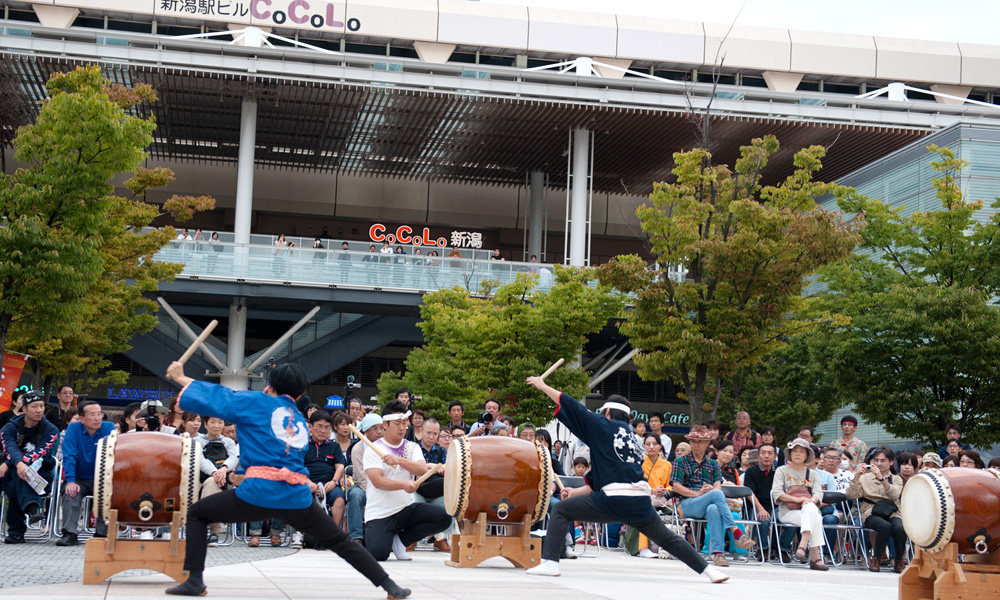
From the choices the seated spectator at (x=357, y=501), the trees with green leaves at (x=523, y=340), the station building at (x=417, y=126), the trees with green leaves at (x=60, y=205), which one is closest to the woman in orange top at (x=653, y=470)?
the seated spectator at (x=357, y=501)

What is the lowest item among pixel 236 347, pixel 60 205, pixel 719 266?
pixel 236 347

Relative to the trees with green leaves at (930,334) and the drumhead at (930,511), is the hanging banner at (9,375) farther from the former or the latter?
the trees with green leaves at (930,334)

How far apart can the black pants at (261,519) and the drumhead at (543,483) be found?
3133 mm

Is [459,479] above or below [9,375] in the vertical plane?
below

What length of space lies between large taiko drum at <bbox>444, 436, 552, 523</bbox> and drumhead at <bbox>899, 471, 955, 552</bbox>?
332cm

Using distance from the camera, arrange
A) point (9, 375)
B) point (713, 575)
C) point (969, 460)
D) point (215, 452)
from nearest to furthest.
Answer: point (713, 575) < point (215, 452) < point (969, 460) < point (9, 375)

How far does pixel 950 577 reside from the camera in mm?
7387

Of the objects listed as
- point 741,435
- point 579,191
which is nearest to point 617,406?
point 741,435

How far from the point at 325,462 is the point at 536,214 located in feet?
91.5

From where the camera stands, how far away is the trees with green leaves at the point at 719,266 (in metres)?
19.9

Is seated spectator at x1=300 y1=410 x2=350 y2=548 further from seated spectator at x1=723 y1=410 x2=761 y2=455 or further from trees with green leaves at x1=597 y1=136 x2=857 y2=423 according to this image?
trees with green leaves at x1=597 y1=136 x2=857 y2=423

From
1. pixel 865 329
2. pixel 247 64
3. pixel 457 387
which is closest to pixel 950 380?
pixel 865 329

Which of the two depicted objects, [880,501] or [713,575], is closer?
[713,575]

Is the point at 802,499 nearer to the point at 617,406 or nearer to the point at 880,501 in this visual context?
the point at 880,501
